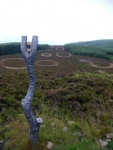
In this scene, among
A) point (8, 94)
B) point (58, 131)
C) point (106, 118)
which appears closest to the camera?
point (58, 131)

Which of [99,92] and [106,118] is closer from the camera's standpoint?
[106,118]

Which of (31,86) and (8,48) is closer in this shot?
(31,86)

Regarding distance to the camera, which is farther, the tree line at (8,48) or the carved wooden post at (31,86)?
the tree line at (8,48)

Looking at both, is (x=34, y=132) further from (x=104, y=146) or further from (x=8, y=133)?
(x=104, y=146)

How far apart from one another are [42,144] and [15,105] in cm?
421

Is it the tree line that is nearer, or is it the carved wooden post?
the carved wooden post

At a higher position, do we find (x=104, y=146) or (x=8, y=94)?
(x=104, y=146)

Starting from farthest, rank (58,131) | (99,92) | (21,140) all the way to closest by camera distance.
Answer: (99,92), (58,131), (21,140)

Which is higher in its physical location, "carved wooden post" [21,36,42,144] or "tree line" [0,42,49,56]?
"carved wooden post" [21,36,42,144]

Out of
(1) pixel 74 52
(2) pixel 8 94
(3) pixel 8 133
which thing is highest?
(3) pixel 8 133

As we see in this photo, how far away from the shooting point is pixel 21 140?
448 cm

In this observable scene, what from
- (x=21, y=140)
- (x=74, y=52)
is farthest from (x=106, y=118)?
(x=74, y=52)

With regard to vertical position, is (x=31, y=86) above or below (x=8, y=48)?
above

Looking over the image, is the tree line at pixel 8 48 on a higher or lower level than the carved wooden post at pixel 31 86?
lower
